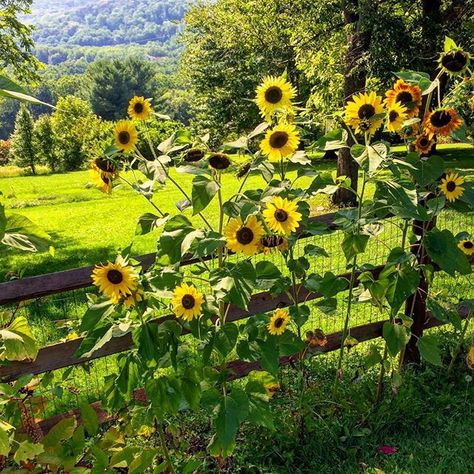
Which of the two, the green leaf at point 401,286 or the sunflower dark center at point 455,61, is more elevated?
the sunflower dark center at point 455,61

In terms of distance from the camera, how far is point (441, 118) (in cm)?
200

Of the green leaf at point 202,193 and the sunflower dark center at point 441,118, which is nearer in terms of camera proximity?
the green leaf at point 202,193

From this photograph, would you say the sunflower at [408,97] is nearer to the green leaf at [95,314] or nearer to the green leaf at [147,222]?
the green leaf at [147,222]

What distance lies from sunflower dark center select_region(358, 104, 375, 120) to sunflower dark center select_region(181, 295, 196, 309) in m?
0.92

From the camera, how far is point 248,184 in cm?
1449

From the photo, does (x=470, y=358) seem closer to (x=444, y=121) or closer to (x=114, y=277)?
(x=444, y=121)

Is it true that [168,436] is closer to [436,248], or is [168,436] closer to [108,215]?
[436,248]

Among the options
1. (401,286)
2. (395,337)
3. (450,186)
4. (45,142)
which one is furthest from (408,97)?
(45,142)

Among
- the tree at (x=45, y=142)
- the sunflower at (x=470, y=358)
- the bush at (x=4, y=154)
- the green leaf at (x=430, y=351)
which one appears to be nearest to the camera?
the green leaf at (x=430, y=351)

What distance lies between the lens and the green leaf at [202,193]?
164 cm

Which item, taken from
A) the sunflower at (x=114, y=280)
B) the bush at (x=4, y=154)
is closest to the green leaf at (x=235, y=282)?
the sunflower at (x=114, y=280)

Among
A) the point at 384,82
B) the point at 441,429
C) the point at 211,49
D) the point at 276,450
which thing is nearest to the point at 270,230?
the point at 276,450

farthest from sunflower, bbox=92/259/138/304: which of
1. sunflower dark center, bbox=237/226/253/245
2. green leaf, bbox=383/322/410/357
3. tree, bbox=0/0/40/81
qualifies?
tree, bbox=0/0/40/81

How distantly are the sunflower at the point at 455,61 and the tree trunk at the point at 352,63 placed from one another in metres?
7.47
